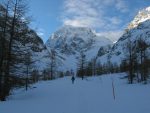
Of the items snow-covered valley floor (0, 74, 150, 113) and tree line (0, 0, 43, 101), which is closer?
snow-covered valley floor (0, 74, 150, 113)

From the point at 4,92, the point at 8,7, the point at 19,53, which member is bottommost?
the point at 4,92

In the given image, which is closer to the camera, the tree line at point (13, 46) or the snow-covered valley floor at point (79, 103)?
the snow-covered valley floor at point (79, 103)

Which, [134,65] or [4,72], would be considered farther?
[134,65]

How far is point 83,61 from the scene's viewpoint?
253 feet

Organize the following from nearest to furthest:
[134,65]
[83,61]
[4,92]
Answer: [4,92] → [134,65] → [83,61]

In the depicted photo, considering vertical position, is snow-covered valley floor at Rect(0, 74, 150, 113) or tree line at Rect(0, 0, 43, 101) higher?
tree line at Rect(0, 0, 43, 101)

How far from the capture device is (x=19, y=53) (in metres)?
22.5

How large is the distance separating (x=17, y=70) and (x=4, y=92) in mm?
2153

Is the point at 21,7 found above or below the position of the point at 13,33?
above

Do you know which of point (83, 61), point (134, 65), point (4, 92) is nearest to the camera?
point (4, 92)

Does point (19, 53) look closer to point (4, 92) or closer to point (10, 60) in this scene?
point (10, 60)

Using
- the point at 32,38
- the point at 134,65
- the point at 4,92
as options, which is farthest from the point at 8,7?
the point at 134,65

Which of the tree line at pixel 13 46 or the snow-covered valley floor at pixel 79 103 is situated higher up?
the tree line at pixel 13 46

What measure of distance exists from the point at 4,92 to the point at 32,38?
491cm
